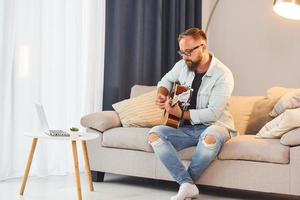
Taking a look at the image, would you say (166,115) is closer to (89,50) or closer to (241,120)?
(241,120)

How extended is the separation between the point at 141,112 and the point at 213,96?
65cm

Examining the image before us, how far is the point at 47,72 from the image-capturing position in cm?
363

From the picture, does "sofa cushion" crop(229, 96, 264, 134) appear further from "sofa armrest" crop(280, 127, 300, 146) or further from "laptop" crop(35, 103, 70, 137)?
"laptop" crop(35, 103, 70, 137)

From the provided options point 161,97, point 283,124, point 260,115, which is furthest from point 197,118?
point 260,115

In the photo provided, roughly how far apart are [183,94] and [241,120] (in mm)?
646

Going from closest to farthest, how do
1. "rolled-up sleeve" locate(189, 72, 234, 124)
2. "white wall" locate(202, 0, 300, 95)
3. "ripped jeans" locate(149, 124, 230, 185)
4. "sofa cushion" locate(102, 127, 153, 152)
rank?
1. "ripped jeans" locate(149, 124, 230, 185)
2. "rolled-up sleeve" locate(189, 72, 234, 124)
3. "sofa cushion" locate(102, 127, 153, 152)
4. "white wall" locate(202, 0, 300, 95)

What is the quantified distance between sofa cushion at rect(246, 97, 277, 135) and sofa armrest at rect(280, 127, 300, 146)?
0.51 metres

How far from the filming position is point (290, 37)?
418cm

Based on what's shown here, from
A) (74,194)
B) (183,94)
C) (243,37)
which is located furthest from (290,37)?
(74,194)

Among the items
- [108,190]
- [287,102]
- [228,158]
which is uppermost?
[287,102]

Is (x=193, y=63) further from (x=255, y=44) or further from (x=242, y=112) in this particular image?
→ (x=255, y=44)

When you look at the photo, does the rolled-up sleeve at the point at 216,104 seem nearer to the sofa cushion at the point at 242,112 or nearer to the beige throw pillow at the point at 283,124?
the beige throw pillow at the point at 283,124

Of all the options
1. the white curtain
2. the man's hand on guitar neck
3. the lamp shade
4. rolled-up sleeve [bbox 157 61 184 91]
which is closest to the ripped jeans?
the man's hand on guitar neck

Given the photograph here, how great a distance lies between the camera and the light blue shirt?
2.86 metres
